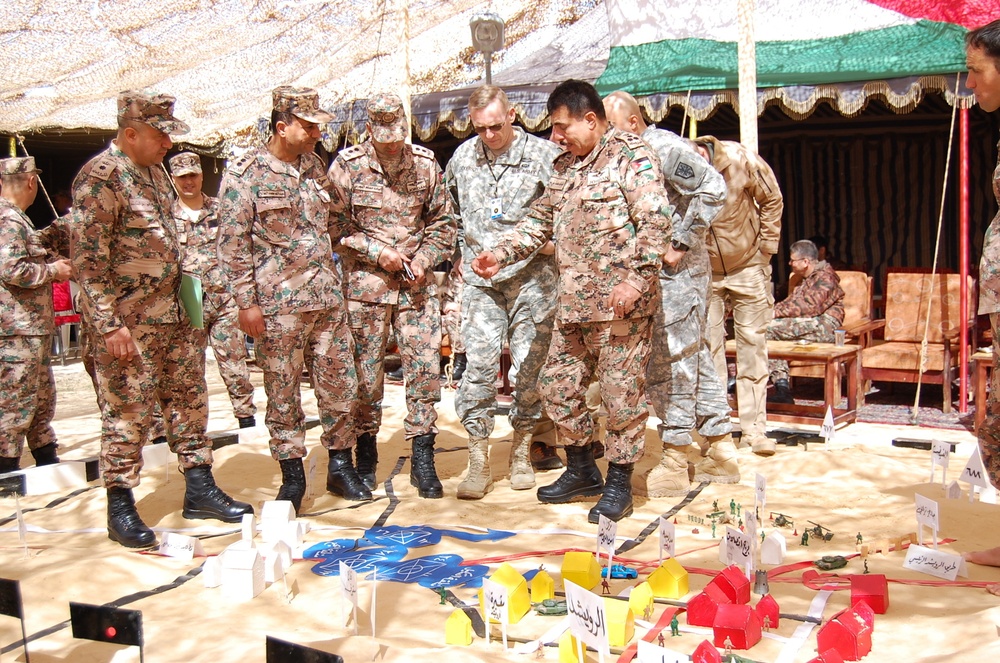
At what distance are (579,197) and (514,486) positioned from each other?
1.78 meters

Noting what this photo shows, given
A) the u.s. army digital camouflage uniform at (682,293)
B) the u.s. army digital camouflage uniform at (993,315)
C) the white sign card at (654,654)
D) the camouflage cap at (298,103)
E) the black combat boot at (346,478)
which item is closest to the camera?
the white sign card at (654,654)

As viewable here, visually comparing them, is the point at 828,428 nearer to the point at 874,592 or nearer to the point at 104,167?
the point at 874,592

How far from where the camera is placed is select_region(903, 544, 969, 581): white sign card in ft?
12.4

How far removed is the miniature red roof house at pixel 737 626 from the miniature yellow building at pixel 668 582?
1.36 feet

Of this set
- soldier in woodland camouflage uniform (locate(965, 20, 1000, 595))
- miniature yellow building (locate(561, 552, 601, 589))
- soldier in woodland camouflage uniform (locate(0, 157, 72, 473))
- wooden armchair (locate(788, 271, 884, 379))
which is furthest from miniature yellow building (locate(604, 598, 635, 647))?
wooden armchair (locate(788, 271, 884, 379))

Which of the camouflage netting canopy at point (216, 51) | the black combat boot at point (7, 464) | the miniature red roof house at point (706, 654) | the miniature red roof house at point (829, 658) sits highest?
the camouflage netting canopy at point (216, 51)

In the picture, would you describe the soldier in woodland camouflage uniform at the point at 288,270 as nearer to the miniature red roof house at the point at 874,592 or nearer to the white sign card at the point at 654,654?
the white sign card at the point at 654,654

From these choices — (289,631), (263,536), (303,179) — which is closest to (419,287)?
(303,179)

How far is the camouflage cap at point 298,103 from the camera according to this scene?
4.61m

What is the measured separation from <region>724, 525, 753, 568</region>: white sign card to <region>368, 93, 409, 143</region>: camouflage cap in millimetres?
2643

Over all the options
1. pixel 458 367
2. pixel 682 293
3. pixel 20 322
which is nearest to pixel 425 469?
pixel 682 293

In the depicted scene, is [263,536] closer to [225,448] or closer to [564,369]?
[564,369]

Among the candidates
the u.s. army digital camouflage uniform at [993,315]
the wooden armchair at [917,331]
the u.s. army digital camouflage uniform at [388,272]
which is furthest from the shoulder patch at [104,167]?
the wooden armchair at [917,331]

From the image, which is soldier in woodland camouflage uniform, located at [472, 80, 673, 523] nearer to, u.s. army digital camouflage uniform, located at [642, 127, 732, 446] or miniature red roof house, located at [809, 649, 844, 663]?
u.s. army digital camouflage uniform, located at [642, 127, 732, 446]
